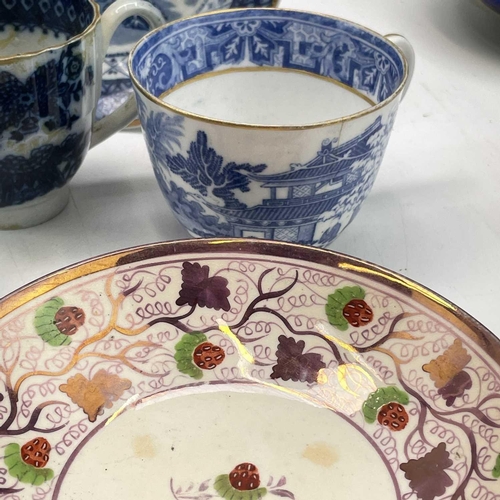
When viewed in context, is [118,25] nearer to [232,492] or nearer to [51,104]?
[51,104]

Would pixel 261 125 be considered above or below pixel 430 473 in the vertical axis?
above

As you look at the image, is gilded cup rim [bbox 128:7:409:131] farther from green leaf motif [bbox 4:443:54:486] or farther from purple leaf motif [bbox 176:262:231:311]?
green leaf motif [bbox 4:443:54:486]

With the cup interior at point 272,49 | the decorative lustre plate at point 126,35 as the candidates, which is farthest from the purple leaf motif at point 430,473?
the decorative lustre plate at point 126,35

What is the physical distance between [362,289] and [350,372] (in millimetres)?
52

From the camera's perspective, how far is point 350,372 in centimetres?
44

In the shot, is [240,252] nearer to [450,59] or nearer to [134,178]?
[134,178]

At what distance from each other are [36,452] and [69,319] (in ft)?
0.25

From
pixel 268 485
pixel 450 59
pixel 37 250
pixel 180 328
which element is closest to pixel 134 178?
pixel 37 250

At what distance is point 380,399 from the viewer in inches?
16.7

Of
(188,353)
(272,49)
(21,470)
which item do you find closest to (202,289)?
(188,353)

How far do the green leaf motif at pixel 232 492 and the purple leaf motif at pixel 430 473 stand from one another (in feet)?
0.26

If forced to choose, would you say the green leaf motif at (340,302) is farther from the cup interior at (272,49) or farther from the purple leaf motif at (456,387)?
the cup interior at (272,49)

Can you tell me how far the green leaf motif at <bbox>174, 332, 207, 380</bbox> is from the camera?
44 centimetres

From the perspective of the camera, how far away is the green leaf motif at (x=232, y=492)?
0.39m
